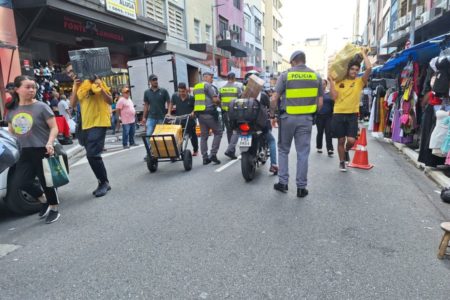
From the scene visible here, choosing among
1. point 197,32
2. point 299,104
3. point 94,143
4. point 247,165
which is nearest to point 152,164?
point 94,143

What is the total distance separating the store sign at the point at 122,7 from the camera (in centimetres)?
1312

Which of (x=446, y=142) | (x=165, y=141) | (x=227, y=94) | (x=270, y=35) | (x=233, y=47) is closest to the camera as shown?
(x=446, y=142)

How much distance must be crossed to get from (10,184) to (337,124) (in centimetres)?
512

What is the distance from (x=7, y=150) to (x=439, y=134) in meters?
5.84

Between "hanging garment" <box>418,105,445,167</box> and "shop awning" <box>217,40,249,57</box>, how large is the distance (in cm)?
2403

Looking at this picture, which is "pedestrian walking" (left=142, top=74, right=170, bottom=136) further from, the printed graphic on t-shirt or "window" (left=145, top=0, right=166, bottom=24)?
"window" (left=145, top=0, right=166, bottom=24)

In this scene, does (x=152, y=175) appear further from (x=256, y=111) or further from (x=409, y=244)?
(x=409, y=244)

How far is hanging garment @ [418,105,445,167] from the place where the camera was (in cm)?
611

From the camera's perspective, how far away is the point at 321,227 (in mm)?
3926

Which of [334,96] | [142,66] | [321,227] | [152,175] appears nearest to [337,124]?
[334,96]

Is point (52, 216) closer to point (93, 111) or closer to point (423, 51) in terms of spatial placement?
point (93, 111)

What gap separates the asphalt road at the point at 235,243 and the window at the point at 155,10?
604 inches

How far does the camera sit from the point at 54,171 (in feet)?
14.1

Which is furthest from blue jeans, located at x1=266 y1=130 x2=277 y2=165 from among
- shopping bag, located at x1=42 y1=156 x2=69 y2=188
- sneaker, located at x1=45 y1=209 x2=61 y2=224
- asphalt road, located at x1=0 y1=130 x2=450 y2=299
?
sneaker, located at x1=45 y1=209 x2=61 y2=224
